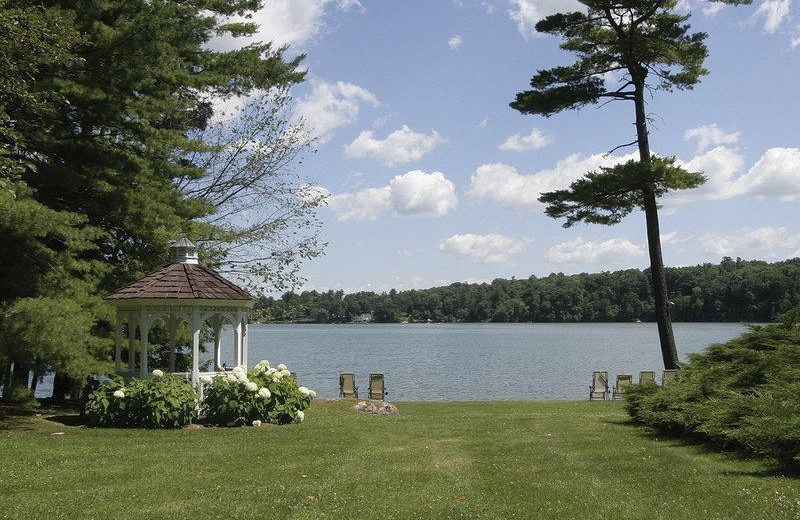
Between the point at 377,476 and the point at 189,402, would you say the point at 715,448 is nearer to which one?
the point at 377,476

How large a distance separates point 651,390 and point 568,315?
117984 millimetres

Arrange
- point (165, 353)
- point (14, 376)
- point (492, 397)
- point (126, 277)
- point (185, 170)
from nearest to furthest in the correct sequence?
point (14, 376)
point (126, 277)
point (185, 170)
point (165, 353)
point (492, 397)

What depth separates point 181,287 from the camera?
542 inches

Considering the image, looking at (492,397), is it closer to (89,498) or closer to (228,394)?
(228,394)

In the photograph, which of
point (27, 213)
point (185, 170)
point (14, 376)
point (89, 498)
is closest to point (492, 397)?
point (185, 170)

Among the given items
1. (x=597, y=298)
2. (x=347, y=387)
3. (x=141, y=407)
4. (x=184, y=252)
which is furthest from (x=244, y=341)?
(x=597, y=298)

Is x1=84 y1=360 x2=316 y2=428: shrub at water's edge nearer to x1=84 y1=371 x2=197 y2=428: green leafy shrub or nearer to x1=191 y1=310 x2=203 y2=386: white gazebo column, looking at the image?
x1=84 y1=371 x2=197 y2=428: green leafy shrub

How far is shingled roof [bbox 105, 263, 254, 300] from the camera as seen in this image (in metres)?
13.6

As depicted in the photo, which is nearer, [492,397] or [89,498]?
[89,498]

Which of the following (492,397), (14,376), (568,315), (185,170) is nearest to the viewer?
(14,376)

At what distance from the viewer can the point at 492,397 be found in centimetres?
2748

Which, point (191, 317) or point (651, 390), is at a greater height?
point (191, 317)

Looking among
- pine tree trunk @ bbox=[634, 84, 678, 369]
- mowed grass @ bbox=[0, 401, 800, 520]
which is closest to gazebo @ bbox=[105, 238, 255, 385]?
mowed grass @ bbox=[0, 401, 800, 520]

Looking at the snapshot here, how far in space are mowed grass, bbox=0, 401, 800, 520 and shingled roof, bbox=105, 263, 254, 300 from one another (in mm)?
2531
